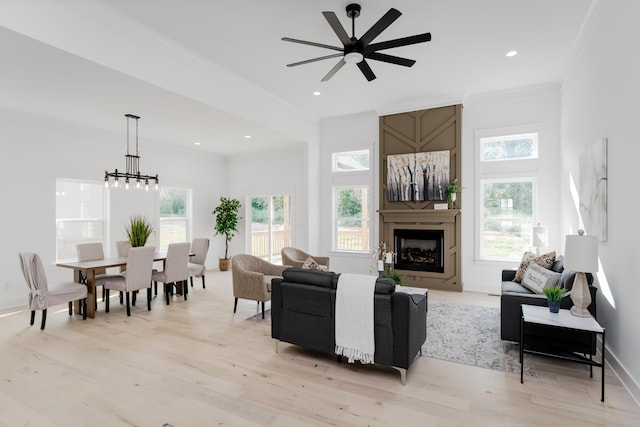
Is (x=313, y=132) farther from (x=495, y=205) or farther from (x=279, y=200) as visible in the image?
(x=495, y=205)

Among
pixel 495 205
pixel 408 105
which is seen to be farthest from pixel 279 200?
pixel 495 205

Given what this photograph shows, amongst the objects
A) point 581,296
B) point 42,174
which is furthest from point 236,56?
point 581,296

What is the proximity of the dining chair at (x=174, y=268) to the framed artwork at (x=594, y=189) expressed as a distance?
546 cm

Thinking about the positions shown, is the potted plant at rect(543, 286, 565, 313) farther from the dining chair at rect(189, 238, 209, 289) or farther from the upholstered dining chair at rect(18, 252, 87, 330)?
the upholstered dining chair at rect(18, 252, 87, 330)

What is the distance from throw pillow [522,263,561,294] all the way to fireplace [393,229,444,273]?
7.19ft

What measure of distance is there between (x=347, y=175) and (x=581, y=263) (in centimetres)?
495

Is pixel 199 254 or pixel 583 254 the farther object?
pixel 199 254

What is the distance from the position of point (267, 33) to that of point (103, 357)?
395cm

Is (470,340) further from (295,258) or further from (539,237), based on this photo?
(295,258)

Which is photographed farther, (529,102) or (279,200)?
(279,200)

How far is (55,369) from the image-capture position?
311 centimetres

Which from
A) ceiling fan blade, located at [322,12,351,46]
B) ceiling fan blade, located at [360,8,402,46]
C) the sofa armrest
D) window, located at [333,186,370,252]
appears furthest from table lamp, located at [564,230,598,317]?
window, located at [333,186,370,252]

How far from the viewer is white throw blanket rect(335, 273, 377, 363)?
2.86m

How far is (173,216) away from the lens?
800cm
